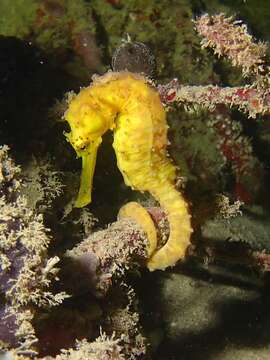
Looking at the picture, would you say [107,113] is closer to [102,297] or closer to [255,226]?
[102,297]

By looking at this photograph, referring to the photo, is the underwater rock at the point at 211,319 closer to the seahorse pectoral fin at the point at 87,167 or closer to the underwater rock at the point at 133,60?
the seahorse pectoral fin at the point at 87,167

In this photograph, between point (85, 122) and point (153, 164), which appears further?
point (153, 164)

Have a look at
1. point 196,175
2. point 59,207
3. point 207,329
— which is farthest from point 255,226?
point 59,207

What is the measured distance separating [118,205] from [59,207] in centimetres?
97

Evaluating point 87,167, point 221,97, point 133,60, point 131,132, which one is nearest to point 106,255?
point 87,167

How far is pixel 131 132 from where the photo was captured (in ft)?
6.95

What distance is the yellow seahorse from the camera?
2074mm

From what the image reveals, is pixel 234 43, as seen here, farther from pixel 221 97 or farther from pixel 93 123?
pixel 93 123

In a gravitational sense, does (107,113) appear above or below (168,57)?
below

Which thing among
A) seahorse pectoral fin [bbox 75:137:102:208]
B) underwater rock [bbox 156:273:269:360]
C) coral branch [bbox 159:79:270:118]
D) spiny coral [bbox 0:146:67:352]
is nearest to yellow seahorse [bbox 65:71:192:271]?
seahorse pectoral fin [bbox 75:137:102:208]

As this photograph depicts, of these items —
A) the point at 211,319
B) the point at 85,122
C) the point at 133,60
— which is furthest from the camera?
the point at 211,319

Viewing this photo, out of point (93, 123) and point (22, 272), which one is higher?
point (93, 123)

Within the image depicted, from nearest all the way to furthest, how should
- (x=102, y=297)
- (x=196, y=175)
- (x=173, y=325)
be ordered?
(x=102, y=297), (x=173, y=325), (x=196, y=175)

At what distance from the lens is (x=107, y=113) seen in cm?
208
